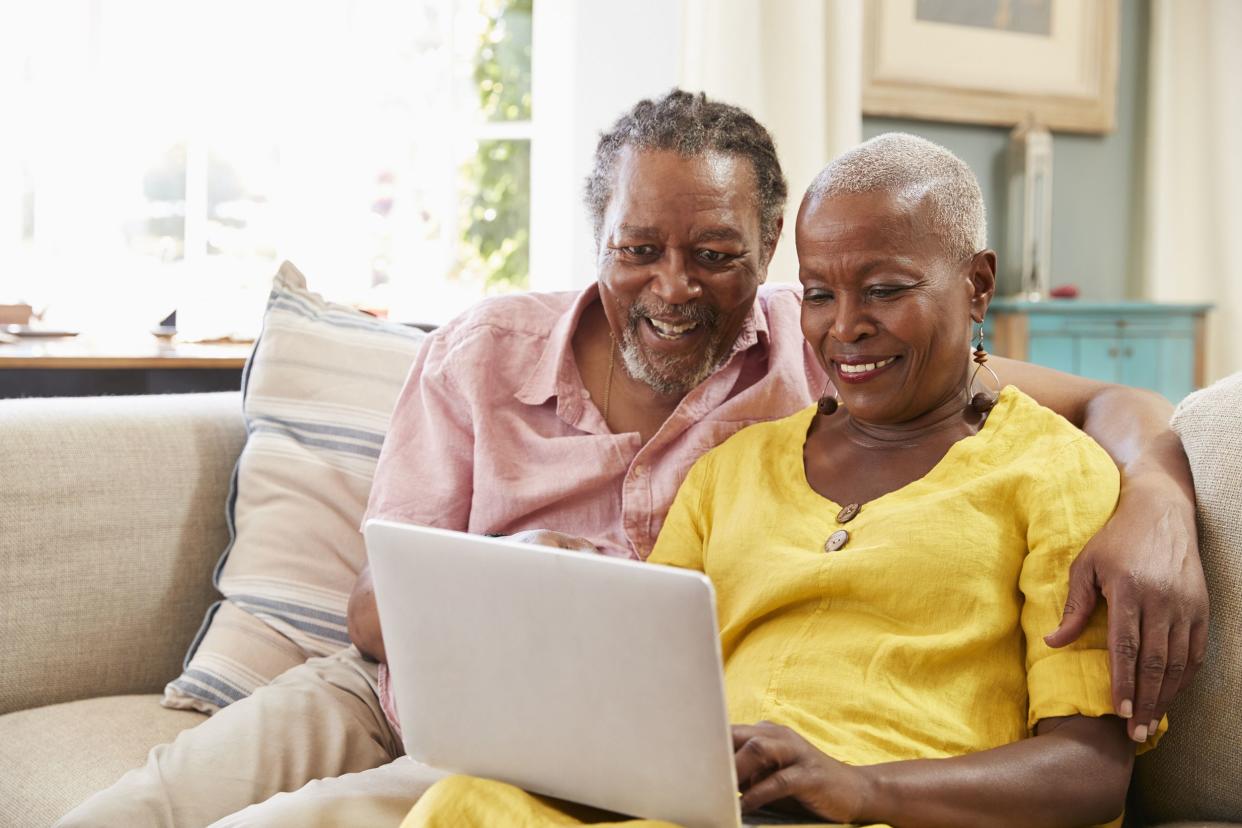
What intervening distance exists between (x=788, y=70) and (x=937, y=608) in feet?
8.69

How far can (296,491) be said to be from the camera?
1856mm

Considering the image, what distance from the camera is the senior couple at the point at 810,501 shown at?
112 cm

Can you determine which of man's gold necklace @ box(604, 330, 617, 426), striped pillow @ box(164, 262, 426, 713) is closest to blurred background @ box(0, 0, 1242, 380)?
striped pillow @ box(164, 262, 426, 713)

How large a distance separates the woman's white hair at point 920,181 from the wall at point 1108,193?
3153 millimetres

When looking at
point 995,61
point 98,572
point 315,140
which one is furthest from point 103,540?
point 995,61

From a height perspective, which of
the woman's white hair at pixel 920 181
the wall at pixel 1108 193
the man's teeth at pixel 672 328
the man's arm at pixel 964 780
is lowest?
the man's arm at pixel 964 780

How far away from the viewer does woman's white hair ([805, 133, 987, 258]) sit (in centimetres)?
129

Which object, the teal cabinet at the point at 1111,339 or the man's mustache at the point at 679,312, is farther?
the teal cabinet at the point at 1111,339

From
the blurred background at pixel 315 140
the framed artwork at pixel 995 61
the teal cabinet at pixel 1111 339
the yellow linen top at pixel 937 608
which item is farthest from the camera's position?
the framed artwork at pixel 995 61

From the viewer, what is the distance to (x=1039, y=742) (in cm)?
111

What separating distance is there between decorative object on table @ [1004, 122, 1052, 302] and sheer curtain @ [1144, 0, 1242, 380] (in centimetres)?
50

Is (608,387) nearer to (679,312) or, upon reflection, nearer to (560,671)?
(679,312)

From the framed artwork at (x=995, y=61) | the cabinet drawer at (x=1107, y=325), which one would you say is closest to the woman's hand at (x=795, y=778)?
the cabinet drawer at (x=1107, y=325)

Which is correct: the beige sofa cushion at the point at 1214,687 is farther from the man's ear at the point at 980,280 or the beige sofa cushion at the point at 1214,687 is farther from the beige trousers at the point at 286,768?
the beige trousers at the point at 286,768
